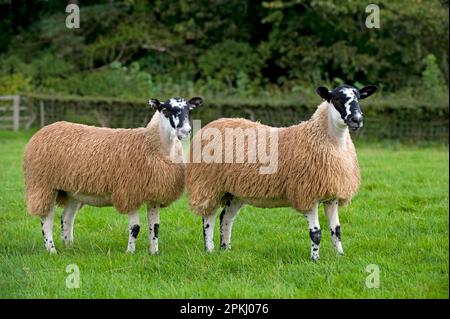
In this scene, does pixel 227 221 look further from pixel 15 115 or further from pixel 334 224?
pixel 15 115

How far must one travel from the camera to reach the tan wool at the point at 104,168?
772 cm

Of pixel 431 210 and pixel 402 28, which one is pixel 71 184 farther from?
pixel 402 28

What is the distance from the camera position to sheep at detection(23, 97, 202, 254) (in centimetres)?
770

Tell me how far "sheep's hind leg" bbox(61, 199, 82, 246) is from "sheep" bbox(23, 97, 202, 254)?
16 centimetres

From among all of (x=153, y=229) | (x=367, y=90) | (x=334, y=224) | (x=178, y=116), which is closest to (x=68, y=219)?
(x=153, y=229)

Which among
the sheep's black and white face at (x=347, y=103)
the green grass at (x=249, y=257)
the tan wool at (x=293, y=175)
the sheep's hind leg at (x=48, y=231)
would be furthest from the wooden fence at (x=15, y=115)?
the sheep's black and white face at (x=347, y=103)

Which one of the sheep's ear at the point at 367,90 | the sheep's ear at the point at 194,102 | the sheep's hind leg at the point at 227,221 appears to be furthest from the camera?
the sheep's hind leg at the point at 227,221

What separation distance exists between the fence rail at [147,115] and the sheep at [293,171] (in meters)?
12.7

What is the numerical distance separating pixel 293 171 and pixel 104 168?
1.94 metres

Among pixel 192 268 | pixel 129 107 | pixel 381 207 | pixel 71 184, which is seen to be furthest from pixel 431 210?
pixel 129 107

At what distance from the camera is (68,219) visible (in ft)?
27.5

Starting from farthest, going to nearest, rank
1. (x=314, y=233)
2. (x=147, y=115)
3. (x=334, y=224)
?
(x=147, y=115) → (x=334, y=224) → (x=314, y=233)

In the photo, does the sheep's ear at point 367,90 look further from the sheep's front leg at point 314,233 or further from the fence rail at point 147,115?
the fence rail at point 147,115

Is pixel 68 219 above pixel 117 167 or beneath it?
beneath
